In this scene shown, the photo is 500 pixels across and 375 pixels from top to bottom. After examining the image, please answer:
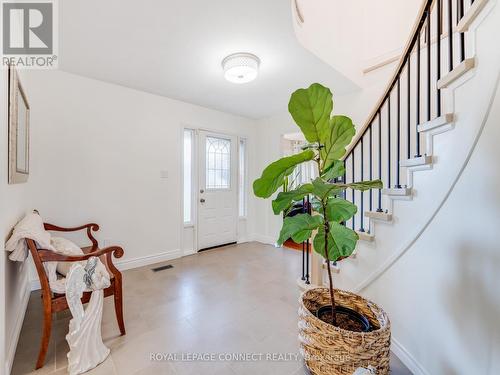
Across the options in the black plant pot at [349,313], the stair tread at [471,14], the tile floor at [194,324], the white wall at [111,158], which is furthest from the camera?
the white wall at [111,158]

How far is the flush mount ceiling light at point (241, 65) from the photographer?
2254mm

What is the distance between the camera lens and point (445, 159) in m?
1.19

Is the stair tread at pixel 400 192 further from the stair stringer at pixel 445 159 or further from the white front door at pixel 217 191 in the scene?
the white front door at pixel 217 191

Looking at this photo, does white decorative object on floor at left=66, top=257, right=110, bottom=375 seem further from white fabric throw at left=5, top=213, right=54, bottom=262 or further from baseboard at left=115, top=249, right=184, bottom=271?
baseboard at left=115, top=249, right=184, bottom=271

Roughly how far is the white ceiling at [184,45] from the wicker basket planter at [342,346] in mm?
2155

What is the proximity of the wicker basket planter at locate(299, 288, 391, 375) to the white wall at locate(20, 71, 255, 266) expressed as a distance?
2532mm

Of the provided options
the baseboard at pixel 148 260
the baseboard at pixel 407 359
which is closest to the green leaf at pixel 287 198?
the baseboard at pixel 407 359

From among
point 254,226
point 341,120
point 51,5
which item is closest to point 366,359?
point 341,120

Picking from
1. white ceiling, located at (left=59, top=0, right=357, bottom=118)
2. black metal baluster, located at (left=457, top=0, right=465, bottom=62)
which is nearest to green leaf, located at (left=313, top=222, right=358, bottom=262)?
black metal baluster, located at (left=457, top=0, right=465, bottom=62)

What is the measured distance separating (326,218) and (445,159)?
70cm

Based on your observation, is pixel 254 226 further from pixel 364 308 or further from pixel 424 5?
pixel 424 5

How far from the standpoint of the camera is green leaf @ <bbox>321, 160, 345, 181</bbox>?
120 centimetres

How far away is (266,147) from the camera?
4.28 m

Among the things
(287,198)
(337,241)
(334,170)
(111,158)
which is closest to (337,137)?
(334,170)
